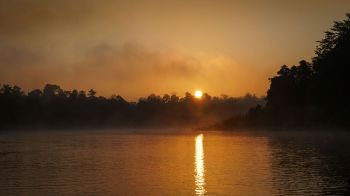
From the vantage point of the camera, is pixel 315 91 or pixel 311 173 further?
pixel 315 91

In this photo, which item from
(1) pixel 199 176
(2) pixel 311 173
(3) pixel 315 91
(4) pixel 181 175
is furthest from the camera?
(3) pixel 315 91

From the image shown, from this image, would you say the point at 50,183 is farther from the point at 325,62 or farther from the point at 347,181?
the point at 325,62

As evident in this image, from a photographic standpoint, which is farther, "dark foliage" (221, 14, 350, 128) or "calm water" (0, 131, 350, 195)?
"dark foliage" (221, 14, 350, 128)

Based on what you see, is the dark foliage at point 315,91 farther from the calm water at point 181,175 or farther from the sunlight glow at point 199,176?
the sunlight glow at point 199,176

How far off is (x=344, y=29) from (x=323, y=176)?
90.3 metres

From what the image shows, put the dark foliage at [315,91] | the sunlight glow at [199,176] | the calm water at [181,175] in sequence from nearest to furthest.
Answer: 1. the sunlight glow at [199,176]
2. the calm water at [181,175]
3. the dark foliage at [315,91]

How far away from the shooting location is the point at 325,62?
4958 inches

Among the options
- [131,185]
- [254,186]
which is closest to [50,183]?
[131,185]

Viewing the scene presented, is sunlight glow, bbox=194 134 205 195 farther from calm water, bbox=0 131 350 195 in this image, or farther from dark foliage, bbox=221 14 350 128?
dark foliage, bbox=221 14 350 128

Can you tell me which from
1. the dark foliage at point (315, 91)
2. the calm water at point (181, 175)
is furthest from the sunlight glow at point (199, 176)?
the dark foliage at point (315, 91)

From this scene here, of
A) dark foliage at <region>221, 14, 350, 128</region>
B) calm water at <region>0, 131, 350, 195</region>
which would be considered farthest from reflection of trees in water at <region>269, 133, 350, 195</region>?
dark foliage at <region>221, 14, 350, 128</region>

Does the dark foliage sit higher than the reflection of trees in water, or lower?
higher

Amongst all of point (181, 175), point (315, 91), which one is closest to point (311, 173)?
point (181, 175)

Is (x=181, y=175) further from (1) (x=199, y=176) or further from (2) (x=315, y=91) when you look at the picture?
(2) (x=315, y=91)
